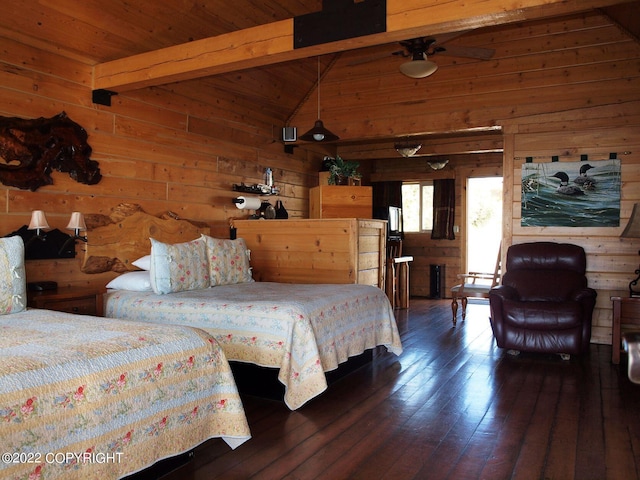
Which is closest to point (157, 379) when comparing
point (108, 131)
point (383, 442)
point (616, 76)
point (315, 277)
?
point (383, 442)

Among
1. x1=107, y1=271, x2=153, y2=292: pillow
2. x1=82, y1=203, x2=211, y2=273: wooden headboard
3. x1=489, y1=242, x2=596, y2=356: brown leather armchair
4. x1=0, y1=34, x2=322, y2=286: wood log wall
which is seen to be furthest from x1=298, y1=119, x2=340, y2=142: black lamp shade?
x1=489, y1=242, x2=596, y2=356: brown leather armchair

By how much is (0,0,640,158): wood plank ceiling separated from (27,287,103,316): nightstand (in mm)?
1854

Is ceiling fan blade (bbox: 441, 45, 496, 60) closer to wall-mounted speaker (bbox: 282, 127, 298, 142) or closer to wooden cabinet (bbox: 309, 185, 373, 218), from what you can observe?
wooden cabinet (bbox: 309, 185, 373, 218)

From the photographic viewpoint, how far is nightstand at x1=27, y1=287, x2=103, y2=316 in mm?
3562

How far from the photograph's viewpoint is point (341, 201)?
5.66 meters

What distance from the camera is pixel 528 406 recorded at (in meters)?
3.35

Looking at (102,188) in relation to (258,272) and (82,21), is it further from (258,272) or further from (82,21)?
Answer: (258,272)

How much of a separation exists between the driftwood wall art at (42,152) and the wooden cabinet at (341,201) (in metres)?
2.28

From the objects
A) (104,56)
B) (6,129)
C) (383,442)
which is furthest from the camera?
(104,56)

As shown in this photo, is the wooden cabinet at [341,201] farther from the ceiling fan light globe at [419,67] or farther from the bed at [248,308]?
the ceiling fan light globe at [419,67]

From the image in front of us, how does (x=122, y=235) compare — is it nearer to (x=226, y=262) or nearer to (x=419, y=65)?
(x=226, y=262)

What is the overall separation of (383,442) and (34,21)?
3.68m

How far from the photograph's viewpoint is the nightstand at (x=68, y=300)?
3.56 metres

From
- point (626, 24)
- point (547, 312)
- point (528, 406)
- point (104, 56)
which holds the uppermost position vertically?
point (626, 24)
